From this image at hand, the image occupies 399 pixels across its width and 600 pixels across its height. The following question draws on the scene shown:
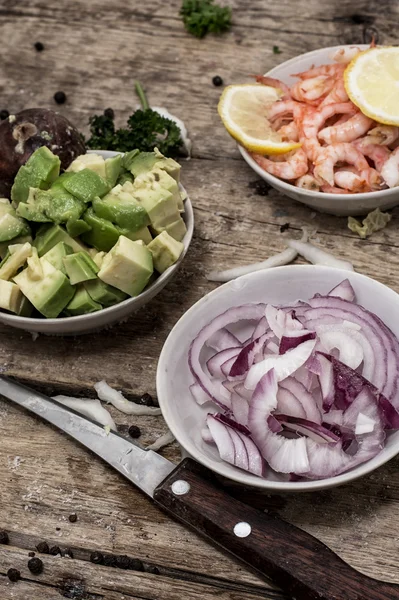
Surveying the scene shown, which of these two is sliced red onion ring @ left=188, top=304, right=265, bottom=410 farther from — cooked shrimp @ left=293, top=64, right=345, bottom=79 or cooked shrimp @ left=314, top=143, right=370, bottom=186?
cooked shrimp @ left=293, top=64, right=345, bottom=79

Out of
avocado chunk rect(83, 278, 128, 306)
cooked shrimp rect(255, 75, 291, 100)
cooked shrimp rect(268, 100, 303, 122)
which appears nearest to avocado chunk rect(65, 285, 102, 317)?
avocado chunk rect(83, 278, 128, 306)

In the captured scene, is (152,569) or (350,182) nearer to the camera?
(152,569)

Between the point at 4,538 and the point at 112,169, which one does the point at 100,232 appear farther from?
the point at 4,538

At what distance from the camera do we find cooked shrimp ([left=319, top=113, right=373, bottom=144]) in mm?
2467

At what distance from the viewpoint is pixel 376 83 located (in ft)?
8.09

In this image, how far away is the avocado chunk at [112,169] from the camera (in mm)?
2328

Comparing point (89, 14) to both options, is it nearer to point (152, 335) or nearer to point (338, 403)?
point (152, 335)

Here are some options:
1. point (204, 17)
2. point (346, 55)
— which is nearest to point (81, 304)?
point (346, 55)

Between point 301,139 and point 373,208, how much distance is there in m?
0.31

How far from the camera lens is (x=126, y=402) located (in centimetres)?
222

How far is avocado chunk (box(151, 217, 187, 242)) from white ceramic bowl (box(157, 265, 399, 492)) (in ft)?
0.84

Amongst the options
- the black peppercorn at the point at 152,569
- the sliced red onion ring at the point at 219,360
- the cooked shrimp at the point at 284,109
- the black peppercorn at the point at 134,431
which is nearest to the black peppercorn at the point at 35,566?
the black peppercorn at the point at 152,569

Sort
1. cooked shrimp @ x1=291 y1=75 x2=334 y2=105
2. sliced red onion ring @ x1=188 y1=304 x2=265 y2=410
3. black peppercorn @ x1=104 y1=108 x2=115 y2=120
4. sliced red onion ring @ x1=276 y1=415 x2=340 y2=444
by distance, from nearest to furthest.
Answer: sliced red onion ring @ x1=276 y1=415 x2=340 y2=444
sliced red onion ring @ x1=188 y1=304 x2=265 y2=410
cooked shrimp @ x1=291 y1=75 x2=334 y2=105
black peppercorn @ x1=104 y1=108 x2=115 y2=120

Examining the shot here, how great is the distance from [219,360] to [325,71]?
3.73 feet
